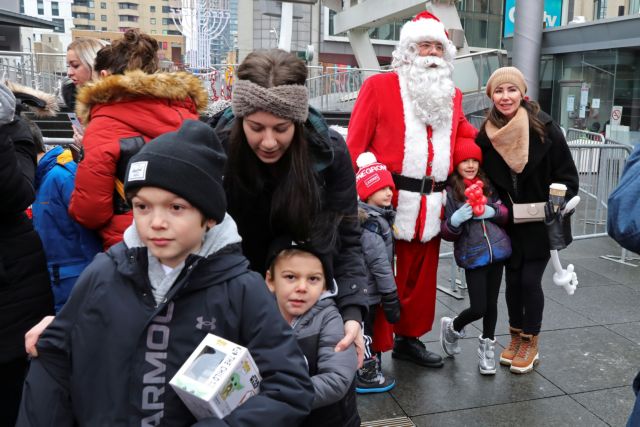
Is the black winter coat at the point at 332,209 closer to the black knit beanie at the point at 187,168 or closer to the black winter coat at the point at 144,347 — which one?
→ the black knit beanie at the point at 187,168

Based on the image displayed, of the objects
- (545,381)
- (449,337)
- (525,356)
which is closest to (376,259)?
(449,337)

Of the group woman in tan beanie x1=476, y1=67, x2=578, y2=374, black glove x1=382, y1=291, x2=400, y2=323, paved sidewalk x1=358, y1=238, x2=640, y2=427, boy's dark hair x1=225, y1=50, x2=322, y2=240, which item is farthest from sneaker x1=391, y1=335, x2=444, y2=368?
boy's dark hair x1=225, y1=50, x2=322, y2=240

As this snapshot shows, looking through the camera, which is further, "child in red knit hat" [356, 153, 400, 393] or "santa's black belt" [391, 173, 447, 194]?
"santa's black belt" [391, 173, 447, 194]

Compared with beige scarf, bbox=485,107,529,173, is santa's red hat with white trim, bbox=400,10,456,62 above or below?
above

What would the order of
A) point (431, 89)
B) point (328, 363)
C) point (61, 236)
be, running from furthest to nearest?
point (431, 89), point (61, 236), point (328, 363)

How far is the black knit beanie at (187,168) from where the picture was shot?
5.87ft

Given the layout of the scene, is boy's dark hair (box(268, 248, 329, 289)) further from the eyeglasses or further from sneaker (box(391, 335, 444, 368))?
the eyeglasses

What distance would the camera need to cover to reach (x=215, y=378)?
1.63 meters

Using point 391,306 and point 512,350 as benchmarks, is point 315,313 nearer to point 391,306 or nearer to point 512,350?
point 391,306

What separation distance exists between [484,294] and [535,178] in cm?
87

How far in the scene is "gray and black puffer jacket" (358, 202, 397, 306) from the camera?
3.66 metres

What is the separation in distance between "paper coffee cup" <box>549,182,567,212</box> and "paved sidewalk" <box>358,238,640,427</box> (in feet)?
4.05

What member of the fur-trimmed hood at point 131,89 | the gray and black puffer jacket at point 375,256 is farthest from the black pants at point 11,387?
the gray and black puffer jacket at point 375,256

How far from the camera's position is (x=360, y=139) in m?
4.16
